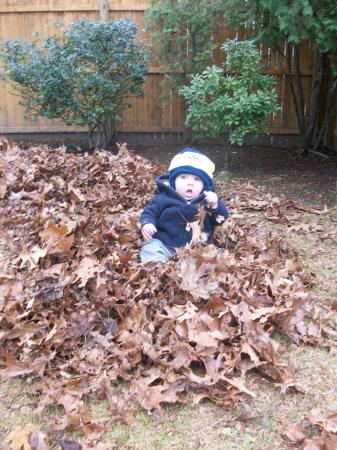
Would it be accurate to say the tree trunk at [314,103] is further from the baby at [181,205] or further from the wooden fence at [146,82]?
the baby at [181,205]

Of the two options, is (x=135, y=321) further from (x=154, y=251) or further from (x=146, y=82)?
(x=146, y=82)

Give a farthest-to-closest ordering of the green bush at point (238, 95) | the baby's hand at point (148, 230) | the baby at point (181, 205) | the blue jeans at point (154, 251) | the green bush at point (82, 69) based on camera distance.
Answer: the green bush at point (82, 69), the green bush at point (238, 95), the baby at point (181, 205), the baby's hand at point (148, 230), the blue jeans at point (154, 251)

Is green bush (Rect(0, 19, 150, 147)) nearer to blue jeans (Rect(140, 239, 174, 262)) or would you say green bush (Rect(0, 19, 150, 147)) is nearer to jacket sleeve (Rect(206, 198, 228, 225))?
jacket sleeve (Rect(206, 198, 228, 225))

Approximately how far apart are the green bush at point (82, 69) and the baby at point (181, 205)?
4.11 m

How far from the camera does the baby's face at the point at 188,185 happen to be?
3887mm

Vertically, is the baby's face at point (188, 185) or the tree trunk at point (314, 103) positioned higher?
the tree trunk at point (314, 103)

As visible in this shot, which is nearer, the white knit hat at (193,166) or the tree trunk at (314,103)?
the white knit hat at (193,166)

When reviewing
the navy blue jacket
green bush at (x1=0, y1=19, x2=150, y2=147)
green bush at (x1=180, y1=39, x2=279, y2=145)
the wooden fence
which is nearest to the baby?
the navy blue jacket

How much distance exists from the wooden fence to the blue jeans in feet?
18.4

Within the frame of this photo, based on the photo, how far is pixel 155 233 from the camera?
3.88 meters

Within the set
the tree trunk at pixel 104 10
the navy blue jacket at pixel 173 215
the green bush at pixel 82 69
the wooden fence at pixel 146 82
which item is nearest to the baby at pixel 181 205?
the navy blue jacket at pixel 173 215

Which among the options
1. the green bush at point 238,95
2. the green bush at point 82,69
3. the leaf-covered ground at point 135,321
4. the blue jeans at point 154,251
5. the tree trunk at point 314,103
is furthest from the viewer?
the tree trunk at point 314,103

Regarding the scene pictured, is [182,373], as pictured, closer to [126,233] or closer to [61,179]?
[126,233]

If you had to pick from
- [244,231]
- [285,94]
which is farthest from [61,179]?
[285,94]
